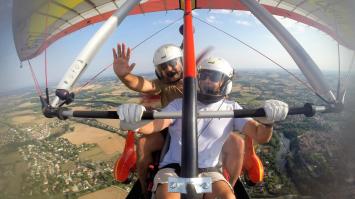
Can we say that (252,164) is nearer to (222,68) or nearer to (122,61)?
(222,68)

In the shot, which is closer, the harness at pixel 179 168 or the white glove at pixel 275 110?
the white glove at pixel 275 110

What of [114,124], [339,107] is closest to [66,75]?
[339,107]

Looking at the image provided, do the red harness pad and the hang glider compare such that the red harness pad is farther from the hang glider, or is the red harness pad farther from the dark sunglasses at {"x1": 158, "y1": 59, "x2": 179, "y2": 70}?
the hang glider

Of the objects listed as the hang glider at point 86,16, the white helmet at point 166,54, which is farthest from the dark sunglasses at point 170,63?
the hang glider at point 86,16

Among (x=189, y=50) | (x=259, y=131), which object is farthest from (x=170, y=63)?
(x=259, y=131)

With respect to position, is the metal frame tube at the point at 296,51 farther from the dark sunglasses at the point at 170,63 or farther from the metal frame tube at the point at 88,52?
the metal frame tube at the point at 88,52

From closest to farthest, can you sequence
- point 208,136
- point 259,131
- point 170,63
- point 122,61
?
point 259,131 < point 208,136 < point 122,61 < point 170,63

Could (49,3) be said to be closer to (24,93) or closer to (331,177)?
(331,177)
